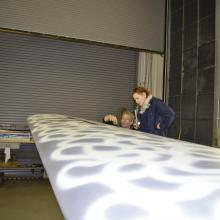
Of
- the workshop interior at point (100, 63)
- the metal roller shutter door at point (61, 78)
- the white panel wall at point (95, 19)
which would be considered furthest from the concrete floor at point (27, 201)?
the white panel wall at point (95, 19)

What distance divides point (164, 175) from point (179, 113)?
3915 millimetres

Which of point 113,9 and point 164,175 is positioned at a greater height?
point 113,9

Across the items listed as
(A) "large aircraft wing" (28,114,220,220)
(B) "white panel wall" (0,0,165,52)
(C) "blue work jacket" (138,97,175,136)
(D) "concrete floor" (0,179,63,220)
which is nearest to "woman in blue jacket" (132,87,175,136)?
(C) "blue work jacket" (138,97,175,136)

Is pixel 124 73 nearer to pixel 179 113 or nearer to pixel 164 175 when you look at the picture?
pixel 179 113

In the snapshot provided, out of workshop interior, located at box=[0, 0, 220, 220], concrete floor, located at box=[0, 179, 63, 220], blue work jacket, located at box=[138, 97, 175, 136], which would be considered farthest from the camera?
workshop interior, located at box=[0, 0, 220, 220]

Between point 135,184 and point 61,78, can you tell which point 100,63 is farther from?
point 135,184

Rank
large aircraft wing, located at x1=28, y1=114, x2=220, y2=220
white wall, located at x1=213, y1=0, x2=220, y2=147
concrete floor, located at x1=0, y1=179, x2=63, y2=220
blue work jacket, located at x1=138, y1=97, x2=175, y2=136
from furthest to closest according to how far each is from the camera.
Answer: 1. white wall, located at x1=213, y1=0, x2=220, y2=147
2. concrete floor, located at x1=0, y1=179, x2=63, y2=220
3. blue work jacket, located at x1=138, y1=97, x2=175, y2=136
4. large aircraft wing, located at x1=28, y1=114, x2=220, y2=220

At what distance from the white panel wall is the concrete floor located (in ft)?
6.78

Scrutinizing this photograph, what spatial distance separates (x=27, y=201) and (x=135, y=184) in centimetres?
284

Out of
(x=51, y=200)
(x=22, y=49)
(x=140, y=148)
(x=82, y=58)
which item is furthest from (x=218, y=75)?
A: (x=140, y=148)

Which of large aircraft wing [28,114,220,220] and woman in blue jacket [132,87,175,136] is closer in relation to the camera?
large aircraft wing [28,114,220,220]

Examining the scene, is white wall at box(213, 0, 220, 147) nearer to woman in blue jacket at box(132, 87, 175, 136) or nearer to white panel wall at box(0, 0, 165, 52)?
white panel wall at box(0, 0, 165, 52)

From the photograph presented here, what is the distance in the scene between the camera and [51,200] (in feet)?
10.0

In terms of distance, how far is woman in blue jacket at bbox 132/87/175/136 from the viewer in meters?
2.39
